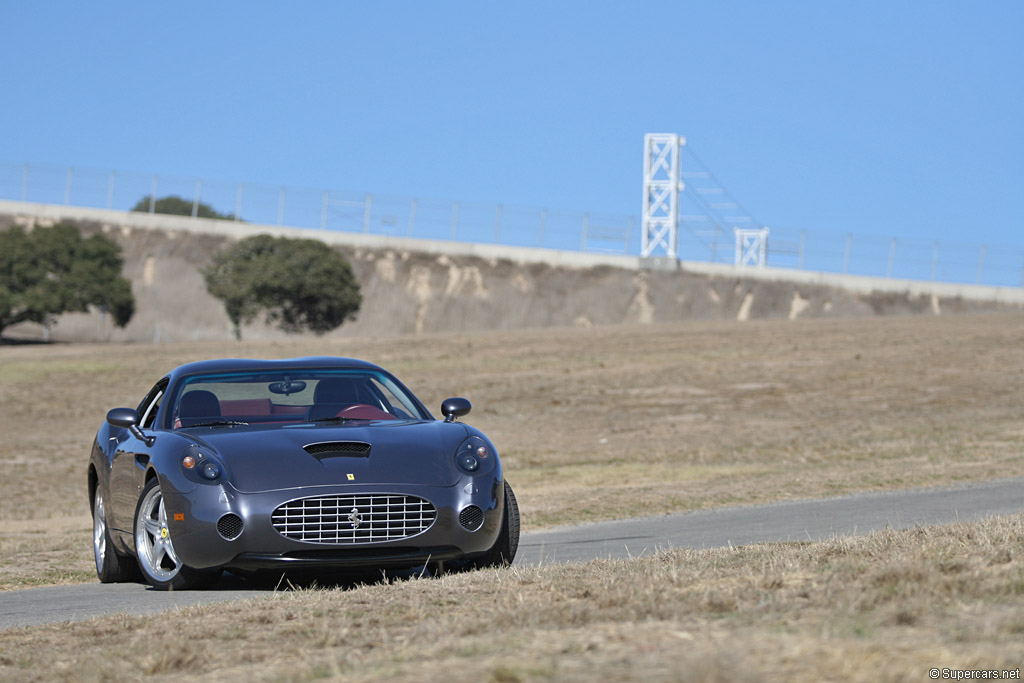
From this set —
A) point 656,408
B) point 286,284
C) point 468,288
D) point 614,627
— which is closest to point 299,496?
point 614,627

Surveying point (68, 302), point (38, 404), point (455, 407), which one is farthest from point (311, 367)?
point (68, 302)

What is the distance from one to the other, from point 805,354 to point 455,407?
28266 millimetres

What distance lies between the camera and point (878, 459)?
18953 mm

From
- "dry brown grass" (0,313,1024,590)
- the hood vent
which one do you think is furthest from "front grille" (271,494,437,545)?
"dry brown grass" (0,313,1024,590)

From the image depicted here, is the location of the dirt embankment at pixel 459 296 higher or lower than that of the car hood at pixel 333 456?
higher

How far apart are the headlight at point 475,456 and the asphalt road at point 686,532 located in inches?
38.7

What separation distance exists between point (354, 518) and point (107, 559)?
93.1 inches

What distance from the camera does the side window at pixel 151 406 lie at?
29.0 feet

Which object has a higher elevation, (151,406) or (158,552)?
(151,406)

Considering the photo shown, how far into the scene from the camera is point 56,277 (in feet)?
214

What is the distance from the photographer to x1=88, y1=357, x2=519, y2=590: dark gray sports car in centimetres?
714

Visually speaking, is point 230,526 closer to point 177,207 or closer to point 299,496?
point 299,496

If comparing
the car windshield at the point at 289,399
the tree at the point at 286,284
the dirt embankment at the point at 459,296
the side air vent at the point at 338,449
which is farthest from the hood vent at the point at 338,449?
the dirt embankment at the point at 459,296

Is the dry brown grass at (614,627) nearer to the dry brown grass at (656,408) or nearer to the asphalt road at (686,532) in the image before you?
the asphalt road at (686,532)
